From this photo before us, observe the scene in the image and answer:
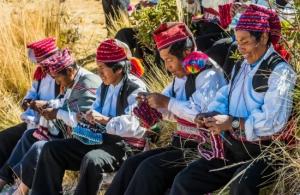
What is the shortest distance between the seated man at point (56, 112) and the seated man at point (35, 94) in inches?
5.3

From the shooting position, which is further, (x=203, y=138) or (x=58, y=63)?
(x=58, y=63)

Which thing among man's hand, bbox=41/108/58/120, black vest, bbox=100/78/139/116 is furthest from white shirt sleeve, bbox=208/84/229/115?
man's hand, bbox=41/108/58/120

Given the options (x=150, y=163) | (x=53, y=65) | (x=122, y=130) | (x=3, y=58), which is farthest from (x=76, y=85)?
(x=3, y=58)

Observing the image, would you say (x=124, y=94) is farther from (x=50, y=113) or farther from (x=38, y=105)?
(x=38, y=105)

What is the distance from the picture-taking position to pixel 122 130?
5207 mm

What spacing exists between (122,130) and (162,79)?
1.49m

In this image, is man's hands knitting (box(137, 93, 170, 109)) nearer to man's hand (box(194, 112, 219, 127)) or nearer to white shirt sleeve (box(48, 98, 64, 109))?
man's hand (box(194, 112, 219, 127))

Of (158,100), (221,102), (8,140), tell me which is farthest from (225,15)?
(8,140)

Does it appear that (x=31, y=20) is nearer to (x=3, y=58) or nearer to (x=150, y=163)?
(x=3, y=58)

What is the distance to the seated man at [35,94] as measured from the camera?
623 cm

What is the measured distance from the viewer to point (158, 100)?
4879 millimetres

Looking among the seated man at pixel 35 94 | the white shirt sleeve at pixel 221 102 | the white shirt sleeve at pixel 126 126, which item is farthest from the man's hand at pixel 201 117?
the seated man at pixel 35 94

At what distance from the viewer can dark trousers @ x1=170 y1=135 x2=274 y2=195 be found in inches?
169

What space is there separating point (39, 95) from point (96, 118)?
1.26 m
